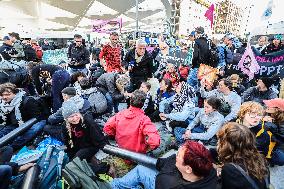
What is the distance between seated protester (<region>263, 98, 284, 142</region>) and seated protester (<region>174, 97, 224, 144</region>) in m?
0.69

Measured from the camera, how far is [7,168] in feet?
8.56

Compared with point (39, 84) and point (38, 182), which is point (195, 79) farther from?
point (38, 182)

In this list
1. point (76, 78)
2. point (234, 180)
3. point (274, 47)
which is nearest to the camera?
point (234, 180)

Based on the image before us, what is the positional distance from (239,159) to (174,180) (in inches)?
22.1

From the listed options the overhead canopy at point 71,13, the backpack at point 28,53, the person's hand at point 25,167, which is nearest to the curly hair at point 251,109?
the person's hand at point 25,167

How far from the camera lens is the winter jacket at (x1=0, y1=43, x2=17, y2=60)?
19.9 ft

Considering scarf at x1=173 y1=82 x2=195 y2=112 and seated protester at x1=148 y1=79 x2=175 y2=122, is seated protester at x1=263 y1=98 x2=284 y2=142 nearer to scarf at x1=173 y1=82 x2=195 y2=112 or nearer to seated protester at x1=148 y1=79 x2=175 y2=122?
scarf at x1=173 y1=82 x2=195 y2=112

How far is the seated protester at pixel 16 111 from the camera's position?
13.5ft

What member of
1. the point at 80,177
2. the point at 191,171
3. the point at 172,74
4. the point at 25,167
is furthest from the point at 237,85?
the point at 25,167

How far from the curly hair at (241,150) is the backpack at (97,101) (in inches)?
107

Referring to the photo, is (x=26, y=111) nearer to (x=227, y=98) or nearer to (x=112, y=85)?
(x=112, y=85)

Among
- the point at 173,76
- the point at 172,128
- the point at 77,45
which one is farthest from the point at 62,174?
the point at 77,45

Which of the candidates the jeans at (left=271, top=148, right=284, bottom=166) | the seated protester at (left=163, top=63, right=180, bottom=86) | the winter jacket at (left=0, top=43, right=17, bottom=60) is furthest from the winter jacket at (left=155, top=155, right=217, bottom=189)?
the winter jacket at (left=0, top=43, right=17, bottom=60)

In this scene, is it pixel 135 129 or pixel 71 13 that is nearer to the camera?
pixel 135 129
